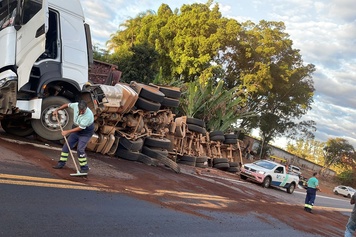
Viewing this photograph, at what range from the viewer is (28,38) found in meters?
7.95

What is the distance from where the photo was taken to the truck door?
25.7 feet

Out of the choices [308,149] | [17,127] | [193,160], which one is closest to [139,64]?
[193,160]

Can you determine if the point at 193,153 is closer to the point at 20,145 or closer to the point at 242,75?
the point at 20,145

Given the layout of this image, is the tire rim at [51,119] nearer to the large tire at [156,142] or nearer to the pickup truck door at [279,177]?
the large tire at [156,142]

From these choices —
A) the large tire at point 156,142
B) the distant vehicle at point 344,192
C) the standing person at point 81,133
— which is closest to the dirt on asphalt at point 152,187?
the standing person at point 81,133

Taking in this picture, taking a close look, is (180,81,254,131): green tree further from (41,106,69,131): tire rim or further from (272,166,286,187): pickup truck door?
(41,106,69,131): tire rim

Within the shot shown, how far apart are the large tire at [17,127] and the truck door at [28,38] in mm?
1761

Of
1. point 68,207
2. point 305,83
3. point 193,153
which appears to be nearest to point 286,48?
point 305,83

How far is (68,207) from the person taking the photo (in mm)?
5262

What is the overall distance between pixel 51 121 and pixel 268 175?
42.0 feet

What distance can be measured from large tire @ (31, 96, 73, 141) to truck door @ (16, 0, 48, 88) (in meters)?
0.90

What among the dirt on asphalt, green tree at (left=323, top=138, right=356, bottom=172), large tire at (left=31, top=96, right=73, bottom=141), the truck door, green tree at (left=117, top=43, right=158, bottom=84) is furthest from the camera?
green tree at (left=323, top=138, right=356, bottom=172)

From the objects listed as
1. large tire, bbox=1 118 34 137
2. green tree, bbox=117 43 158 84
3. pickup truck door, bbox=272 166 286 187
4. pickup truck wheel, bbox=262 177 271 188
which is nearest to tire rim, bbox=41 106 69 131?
large tire, bbox=1 118 34 137

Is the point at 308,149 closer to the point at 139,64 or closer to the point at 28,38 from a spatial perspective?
the point at 139,64
